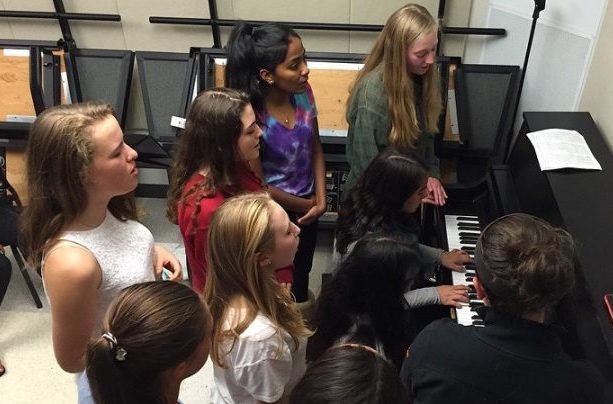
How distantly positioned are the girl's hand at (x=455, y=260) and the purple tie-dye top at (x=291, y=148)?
0.61 metres

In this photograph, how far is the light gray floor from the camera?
231cm

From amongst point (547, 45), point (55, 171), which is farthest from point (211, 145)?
point (547, 45)

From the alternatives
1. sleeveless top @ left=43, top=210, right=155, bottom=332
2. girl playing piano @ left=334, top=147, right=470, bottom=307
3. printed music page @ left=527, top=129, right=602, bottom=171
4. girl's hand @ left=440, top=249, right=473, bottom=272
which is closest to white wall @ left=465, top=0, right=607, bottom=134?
printed music page @ left=527, top=129, right=602, bottom=171

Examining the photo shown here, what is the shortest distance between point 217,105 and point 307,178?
0.64 m

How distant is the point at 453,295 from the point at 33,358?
1.94 m

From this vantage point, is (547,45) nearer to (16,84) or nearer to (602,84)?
(602,84)

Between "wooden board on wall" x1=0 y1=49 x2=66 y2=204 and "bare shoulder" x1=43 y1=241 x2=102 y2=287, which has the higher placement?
"bare shoulder" x1=43 y1=241 x2=102 y2=287

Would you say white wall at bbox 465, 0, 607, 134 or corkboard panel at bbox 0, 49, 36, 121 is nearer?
white wall at bbox 465, 0, 607, 134

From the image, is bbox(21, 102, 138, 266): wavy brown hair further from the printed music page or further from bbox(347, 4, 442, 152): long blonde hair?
the printed music page

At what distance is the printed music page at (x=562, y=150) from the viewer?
1.78 metres

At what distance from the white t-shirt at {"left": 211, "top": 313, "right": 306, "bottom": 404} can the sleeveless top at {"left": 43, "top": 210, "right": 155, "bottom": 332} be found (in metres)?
0.32

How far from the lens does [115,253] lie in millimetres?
1320

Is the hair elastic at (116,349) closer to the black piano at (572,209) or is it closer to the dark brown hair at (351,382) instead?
the dark brown hair at (351,382)

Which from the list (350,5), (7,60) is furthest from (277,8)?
(7,60)
